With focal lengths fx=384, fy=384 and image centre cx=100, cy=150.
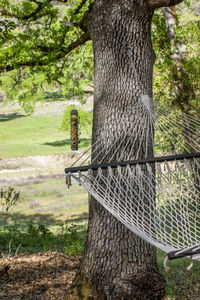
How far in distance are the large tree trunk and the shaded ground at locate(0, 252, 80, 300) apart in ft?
1.01

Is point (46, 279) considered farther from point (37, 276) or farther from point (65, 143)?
point (65, 143)

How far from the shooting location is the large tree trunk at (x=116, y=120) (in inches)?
94.3

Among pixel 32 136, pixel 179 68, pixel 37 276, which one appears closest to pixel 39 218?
pixel 179 68

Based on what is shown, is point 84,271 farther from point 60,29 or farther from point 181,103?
point 181,103

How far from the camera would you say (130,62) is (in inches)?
100

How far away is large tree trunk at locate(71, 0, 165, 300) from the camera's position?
240 cm

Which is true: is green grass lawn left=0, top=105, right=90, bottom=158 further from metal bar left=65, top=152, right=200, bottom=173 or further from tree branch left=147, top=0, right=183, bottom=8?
metal bar left=65, top=152, right=200, bottom=173

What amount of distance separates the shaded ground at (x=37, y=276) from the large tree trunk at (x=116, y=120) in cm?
31

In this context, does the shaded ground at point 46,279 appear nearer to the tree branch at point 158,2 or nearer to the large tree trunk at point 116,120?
the large tree trunk at point 116,120

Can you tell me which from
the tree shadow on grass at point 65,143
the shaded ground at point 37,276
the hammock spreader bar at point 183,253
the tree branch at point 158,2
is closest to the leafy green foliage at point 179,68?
the tree branch at point 158,2

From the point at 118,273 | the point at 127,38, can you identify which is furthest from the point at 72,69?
the point at 118,273

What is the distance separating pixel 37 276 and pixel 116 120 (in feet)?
4.59

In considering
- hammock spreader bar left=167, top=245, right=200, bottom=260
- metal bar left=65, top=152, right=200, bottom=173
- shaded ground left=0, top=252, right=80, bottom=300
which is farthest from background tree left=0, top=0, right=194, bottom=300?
hammock spreader bar left=167, top=245, right=200, bottom=260

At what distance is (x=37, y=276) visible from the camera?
9.77ft
